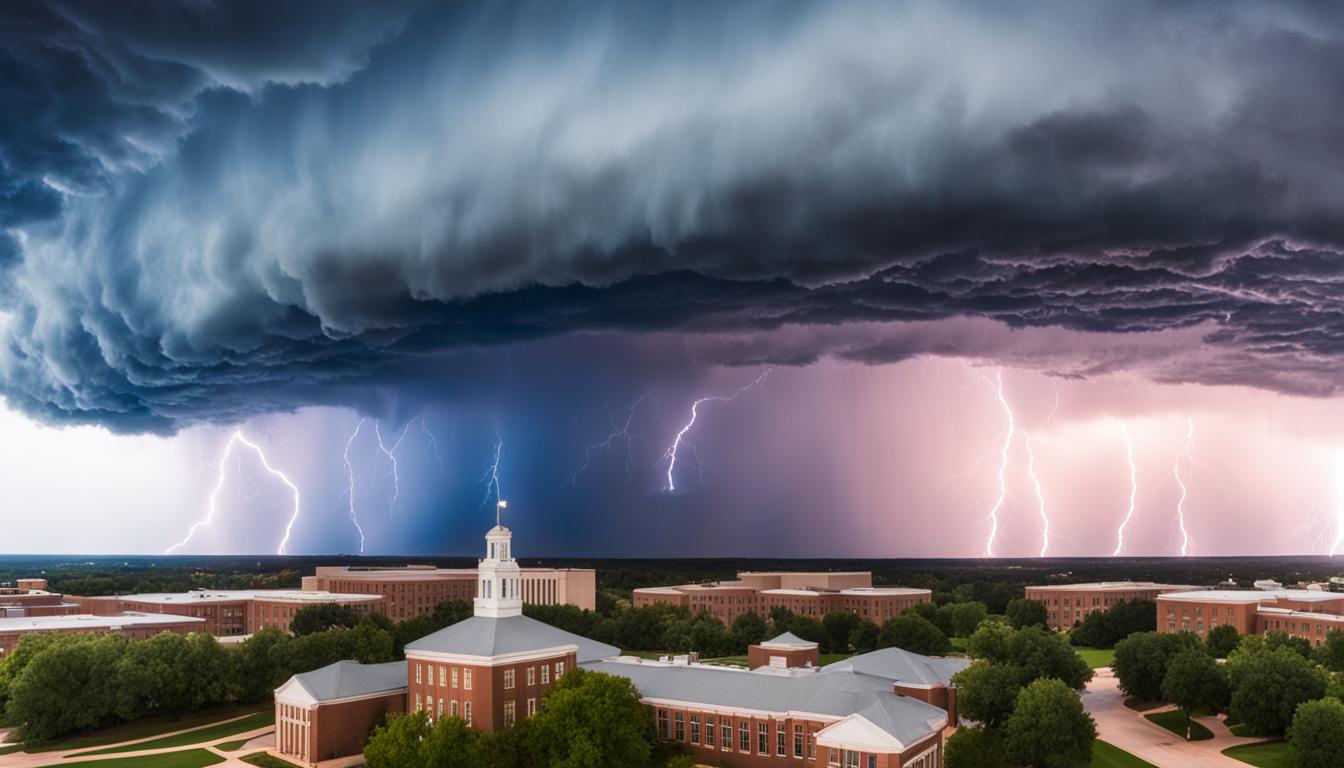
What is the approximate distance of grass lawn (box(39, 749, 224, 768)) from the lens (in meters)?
76.1

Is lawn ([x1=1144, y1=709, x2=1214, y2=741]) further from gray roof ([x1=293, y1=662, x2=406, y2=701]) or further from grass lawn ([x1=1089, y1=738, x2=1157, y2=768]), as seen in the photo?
gray roof ([x1=293, y1=662, x2=406, y2=701])

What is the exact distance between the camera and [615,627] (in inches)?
6235

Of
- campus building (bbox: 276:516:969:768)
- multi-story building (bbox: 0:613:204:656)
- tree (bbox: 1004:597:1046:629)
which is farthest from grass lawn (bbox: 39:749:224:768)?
tree (bbox: 1004:597:1046:629)

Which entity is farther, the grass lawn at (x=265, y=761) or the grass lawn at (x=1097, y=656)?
the grass lawn at (x=1097, y=656)

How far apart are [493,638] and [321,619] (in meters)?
63.4

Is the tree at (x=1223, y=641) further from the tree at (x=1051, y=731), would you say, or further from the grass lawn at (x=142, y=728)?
the grass lawn at (x=142, y=728)

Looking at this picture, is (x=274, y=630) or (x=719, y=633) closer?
(x=274, y=630)

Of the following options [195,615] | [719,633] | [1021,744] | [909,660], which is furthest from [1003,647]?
[195,615]

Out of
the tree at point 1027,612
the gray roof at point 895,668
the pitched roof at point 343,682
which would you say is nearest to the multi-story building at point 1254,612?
the tree at point 1027,612

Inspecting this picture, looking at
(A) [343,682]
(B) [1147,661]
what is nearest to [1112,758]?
(B) [1147,661]

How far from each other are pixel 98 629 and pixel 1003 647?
108m

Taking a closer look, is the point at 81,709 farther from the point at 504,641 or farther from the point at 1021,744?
the point at 1021,744

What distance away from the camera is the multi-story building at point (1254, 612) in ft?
456

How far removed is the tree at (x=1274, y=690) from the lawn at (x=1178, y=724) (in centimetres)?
333
